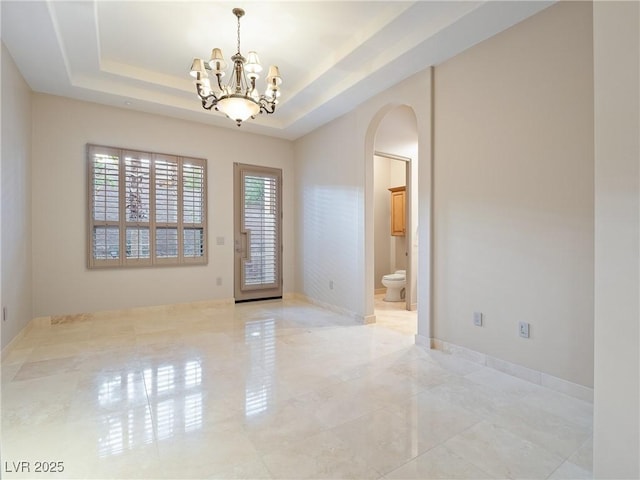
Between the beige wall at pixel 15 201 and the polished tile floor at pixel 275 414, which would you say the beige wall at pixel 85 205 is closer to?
the beige wall at pixel 15 201

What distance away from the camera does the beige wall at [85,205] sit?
4160 mm

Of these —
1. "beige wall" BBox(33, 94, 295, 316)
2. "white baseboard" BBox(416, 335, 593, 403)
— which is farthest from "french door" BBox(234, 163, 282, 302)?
"white baseboard" BBox(416, 335, 593, 403)

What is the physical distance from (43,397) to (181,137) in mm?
3901

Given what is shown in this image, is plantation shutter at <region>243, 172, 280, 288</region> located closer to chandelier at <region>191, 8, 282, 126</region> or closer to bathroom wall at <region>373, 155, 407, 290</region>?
bathroom wall at <region>373, 155, 407, 290</region>

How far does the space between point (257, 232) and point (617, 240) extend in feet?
16.2

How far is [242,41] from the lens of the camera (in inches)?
135

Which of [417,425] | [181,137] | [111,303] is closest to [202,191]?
[181,137]

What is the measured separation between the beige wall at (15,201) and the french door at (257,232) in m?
2.65

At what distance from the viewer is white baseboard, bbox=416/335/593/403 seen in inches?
90.6

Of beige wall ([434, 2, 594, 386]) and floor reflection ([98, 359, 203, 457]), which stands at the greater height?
beige wall ([434, 2, 594, 386])

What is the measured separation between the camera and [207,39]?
133 inches

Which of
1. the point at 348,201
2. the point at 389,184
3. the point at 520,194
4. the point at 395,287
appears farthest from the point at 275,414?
the point at 389,184

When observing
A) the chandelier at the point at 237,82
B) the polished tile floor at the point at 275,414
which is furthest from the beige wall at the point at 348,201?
the chandelier at the point at 237,82

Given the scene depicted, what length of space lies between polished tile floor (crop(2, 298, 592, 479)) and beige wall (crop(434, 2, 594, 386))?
0.43 meters
